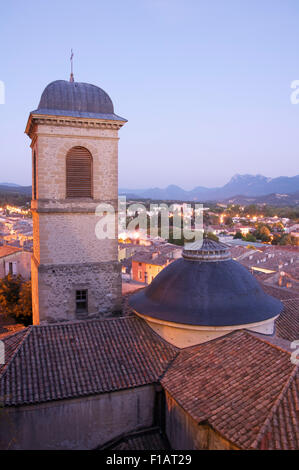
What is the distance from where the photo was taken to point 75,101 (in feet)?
52.3

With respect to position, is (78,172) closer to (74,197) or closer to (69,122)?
(74,197)

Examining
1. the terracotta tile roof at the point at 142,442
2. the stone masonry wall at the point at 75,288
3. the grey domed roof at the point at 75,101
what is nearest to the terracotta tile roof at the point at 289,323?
the terracotta tile roof at the point at 142,442

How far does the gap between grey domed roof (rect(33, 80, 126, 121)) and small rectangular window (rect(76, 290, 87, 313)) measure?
751cm

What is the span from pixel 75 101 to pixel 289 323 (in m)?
12.9

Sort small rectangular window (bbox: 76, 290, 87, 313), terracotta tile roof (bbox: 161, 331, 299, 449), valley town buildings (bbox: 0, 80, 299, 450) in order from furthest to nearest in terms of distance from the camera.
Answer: small rectangular window (bbox: 76, 290, 87, 313) → valley town buildings (bbox: 0, 80, 299, 450) → terracotta tile roof (bbox: 161, 331, 299, 449)

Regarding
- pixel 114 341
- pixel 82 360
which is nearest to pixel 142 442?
pixel 82 360

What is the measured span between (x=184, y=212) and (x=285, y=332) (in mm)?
68949

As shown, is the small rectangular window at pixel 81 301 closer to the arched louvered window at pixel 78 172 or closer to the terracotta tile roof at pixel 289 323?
the arched louvered window at pixel 78 172

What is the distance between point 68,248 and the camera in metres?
15.9

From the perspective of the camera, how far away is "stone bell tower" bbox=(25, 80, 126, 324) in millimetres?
15469

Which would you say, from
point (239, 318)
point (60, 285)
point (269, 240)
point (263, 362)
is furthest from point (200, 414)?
point (269, 240)

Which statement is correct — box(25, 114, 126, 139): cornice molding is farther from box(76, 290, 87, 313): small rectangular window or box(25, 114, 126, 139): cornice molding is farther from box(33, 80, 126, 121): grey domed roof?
box(76, 290, 87, 313): small rectangular window

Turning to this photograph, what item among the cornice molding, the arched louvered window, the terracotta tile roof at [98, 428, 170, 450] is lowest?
the terracotta tile roof at [98, 428, 170, 450]

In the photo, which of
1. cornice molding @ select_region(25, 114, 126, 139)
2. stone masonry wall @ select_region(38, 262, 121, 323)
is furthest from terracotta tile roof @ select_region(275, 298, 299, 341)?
cornice molding @ select_region(25, 114, 126, 139)
